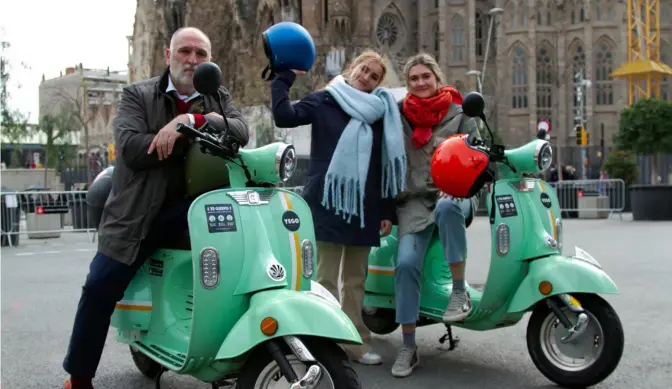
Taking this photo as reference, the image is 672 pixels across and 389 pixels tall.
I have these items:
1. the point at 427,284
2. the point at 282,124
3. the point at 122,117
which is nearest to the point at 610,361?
the point at 427,284

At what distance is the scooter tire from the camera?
3127mm

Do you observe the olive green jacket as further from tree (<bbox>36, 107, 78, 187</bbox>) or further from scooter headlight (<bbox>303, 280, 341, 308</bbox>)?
tree (<bbox>36, 107, 78, 187</bbox>)

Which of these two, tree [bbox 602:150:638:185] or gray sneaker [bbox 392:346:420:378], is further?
tree [bbox 602:150:638:185]

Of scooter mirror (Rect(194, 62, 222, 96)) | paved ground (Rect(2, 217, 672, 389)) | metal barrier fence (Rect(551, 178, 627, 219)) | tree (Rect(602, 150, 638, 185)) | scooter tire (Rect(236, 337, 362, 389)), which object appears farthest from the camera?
tree (Rect(602, 150, 638, 185))

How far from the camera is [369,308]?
5.77 m

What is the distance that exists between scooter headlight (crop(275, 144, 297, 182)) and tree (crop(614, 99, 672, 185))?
103 ft

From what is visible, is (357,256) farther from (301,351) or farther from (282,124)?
(301,351)

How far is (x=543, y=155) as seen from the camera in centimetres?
460

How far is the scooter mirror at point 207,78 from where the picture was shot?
344 cm

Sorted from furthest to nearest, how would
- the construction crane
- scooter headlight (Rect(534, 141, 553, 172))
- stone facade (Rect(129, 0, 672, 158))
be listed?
stone facade (Rect(129, 0, 672, 158)) < the construction crane < scooter headlight (Rect(534, 141, 553, 172))

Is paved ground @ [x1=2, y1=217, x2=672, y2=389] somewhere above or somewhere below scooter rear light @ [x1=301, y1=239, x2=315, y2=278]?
below

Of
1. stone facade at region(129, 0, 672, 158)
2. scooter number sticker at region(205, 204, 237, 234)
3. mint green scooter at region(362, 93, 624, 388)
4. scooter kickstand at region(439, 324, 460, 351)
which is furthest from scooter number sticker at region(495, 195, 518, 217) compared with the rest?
stone facade at region(129, 0, 672, 158)

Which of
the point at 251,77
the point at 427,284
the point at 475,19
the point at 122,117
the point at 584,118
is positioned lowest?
the point at 427,284

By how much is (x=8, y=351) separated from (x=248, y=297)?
298cm
